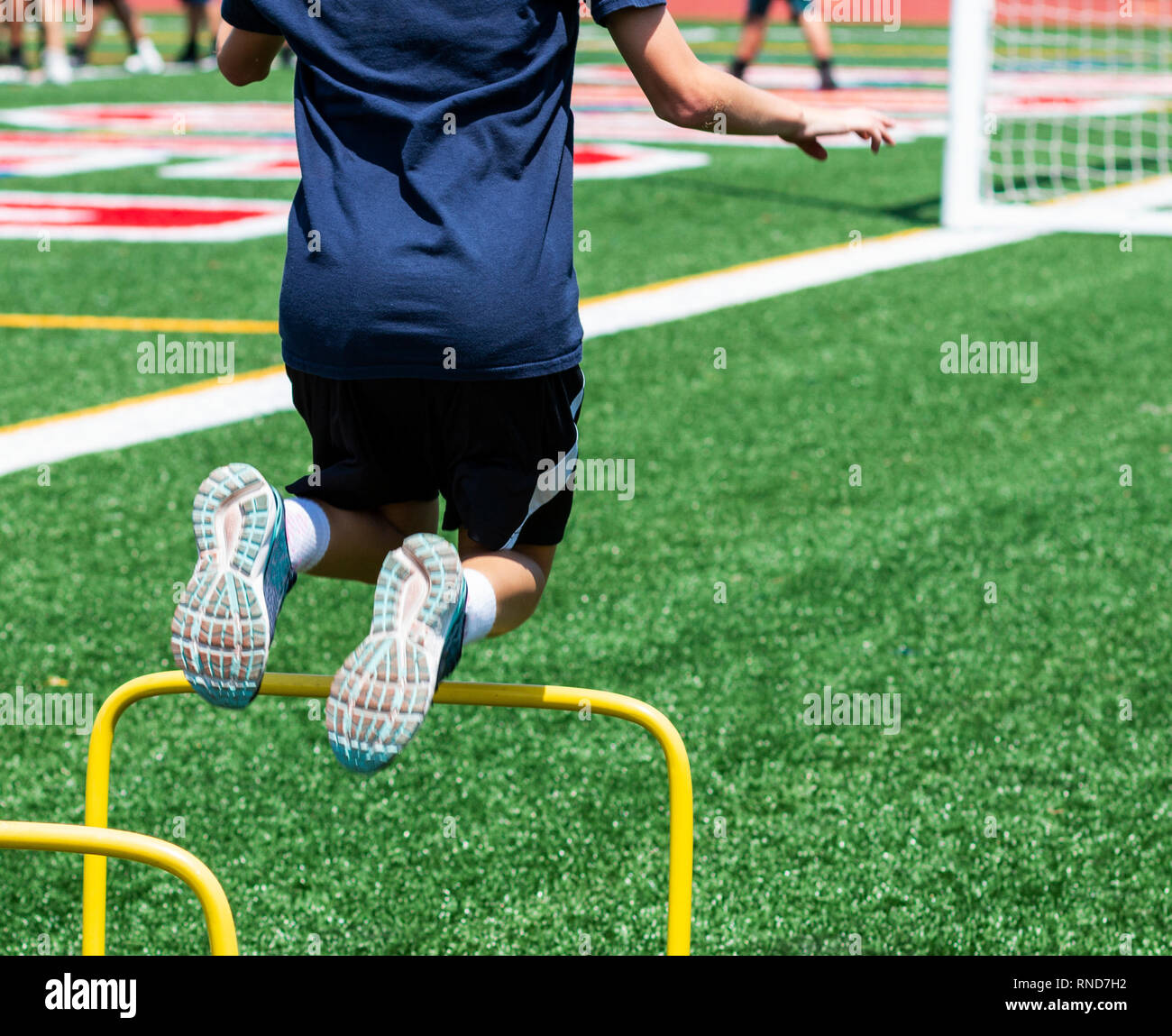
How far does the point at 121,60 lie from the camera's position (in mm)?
23266

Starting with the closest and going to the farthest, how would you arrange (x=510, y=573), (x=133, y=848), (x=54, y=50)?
(x=133, y=848)
(x=510, y=573)
(x=54, y=50)

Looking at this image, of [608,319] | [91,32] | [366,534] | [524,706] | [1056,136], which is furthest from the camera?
[91,32]

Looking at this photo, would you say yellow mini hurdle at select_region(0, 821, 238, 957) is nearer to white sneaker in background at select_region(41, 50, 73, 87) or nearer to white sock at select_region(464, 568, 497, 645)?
white sock at select_region(464, 568, 497, 645)

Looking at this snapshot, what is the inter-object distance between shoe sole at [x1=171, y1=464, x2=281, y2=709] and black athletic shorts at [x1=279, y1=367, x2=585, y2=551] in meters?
0.27

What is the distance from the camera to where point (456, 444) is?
249 centimetres

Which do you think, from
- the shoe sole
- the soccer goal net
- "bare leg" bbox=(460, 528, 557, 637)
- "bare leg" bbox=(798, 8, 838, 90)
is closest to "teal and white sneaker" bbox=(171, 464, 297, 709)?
the shoe sole

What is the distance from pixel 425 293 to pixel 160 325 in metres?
5.69

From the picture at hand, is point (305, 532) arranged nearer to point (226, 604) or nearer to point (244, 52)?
point (226, 604)

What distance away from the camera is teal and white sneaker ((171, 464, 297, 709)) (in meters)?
2.19

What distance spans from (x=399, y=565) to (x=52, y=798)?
1.65 m

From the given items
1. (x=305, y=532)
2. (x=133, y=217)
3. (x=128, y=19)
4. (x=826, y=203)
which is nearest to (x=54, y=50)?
(x=128, y=19)

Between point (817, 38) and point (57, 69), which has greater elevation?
point (57, 69)
